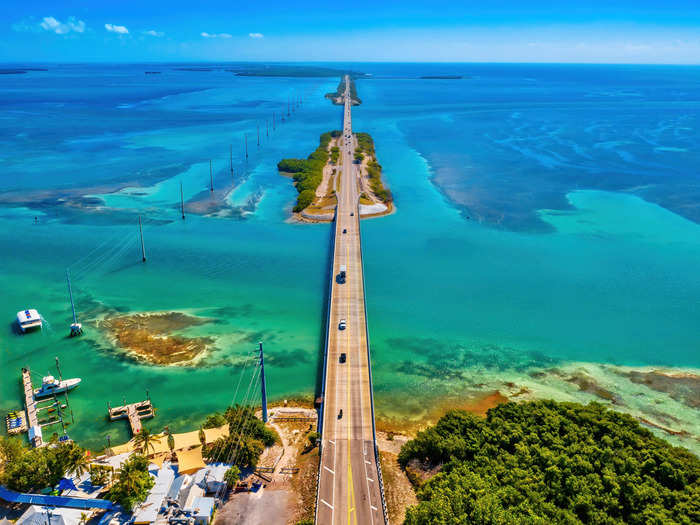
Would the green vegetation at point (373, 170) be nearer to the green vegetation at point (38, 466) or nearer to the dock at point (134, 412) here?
the dock at point (134, 412)

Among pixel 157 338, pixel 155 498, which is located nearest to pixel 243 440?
pixel 155 498

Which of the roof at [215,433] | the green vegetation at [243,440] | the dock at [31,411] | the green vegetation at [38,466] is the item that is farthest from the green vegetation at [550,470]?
the dock at [31,411]

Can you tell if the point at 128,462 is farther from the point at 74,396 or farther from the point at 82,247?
the point at 82,247

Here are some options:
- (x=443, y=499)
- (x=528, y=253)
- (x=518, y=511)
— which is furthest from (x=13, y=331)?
(x=528, y=253)

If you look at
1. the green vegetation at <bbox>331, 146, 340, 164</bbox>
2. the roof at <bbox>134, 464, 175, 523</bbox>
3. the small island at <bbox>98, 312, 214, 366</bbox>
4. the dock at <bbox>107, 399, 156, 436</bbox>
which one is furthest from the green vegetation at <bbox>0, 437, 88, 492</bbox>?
the green vegetation at <bbox>331, 146, 340, 164</bbox>

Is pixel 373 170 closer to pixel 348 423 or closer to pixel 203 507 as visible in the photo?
pixel 348 423

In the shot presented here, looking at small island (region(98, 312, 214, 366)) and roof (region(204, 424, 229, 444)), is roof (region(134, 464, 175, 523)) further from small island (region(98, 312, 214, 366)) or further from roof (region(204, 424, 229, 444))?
small island (region(98, 312, 214, 366))
